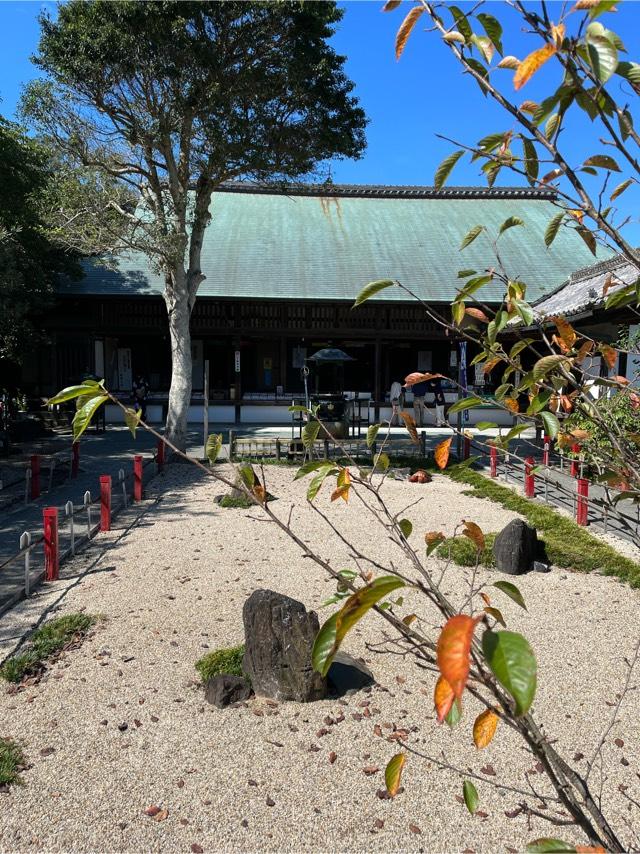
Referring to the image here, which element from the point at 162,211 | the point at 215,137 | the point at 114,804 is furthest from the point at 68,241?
the point at 114,804

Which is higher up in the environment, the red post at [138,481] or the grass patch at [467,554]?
the red post at [138,481]

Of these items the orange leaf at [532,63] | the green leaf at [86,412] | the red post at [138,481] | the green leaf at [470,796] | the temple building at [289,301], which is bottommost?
the red post at [138,481]

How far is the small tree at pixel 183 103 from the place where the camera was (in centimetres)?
1248

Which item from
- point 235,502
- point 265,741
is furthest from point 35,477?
point 265,741

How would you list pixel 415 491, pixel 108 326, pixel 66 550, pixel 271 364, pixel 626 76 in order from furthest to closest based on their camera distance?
pixel 271 364
pixel 108 326
pixel 415 491
pixel 66 550
pixel 626 76

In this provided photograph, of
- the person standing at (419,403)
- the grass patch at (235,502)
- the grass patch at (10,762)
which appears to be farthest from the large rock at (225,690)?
the person standing at (419,403)

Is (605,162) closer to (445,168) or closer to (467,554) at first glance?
(445,168)

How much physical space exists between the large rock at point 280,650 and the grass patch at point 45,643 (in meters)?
1.75

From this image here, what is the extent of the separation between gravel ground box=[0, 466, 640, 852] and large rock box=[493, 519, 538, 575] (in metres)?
0.46

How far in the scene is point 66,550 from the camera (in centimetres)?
808

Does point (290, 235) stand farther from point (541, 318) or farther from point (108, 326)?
point (541, 318)

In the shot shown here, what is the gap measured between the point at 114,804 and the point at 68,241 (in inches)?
536

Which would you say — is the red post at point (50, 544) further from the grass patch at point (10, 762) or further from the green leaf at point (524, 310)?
the green leaf at point (524, 310)

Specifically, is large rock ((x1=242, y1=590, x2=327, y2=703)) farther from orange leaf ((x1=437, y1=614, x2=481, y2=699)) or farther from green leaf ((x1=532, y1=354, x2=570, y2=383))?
orange leaf ((x1=437, y1=614, x2=481, y2=699))
